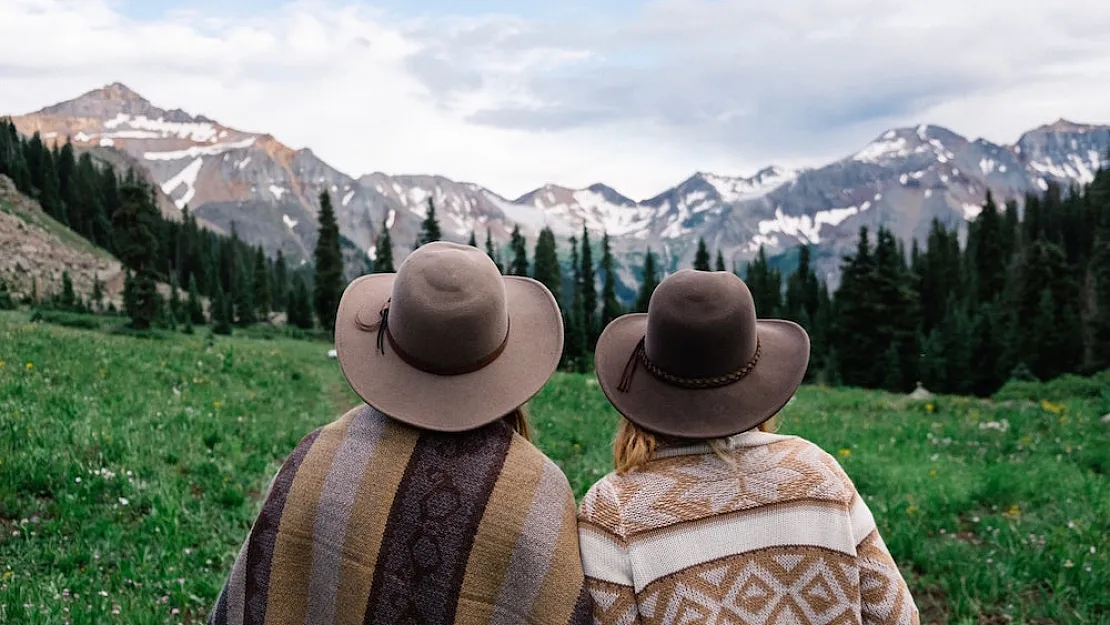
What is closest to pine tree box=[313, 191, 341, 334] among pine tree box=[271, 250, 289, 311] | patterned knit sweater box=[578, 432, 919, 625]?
pine tree box=[271, 250, 289, 311]

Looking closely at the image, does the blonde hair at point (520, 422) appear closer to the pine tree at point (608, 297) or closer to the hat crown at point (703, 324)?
the hat crown at point (703, 324)

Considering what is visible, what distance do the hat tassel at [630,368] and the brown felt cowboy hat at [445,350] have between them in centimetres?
39

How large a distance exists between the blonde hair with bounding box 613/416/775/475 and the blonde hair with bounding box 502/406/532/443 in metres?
0.44

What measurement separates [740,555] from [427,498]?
1.28 m

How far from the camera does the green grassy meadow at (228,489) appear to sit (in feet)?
18.2

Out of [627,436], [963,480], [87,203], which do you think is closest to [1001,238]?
[963,480]

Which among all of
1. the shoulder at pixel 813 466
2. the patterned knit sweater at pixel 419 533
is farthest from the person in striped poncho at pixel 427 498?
the shoulder at pixel 813 466

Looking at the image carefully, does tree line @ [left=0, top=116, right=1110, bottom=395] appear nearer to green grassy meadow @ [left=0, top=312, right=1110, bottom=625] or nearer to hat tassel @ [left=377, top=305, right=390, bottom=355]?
green grassy meadow @ [left=0, top=312, right=1110, bottom=625]

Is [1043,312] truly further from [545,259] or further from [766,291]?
[545,259]

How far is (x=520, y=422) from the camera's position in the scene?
135 inches

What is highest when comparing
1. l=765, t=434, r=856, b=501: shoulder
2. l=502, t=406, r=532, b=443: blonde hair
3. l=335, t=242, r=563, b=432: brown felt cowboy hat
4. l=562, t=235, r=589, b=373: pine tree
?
l=335, t=242, r=563, b=432: brown felt cowboy hat

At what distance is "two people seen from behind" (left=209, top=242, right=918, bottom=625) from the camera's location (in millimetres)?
3021

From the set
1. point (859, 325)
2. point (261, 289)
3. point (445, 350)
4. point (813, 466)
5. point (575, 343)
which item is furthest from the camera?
point (261, 289)

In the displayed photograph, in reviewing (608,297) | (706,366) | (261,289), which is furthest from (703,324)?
(261,289)
